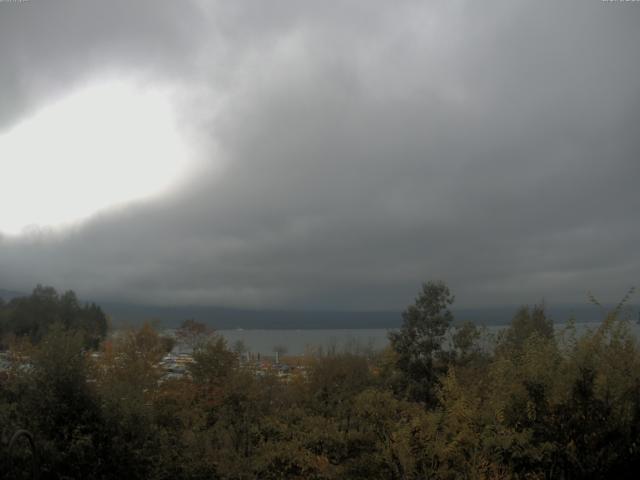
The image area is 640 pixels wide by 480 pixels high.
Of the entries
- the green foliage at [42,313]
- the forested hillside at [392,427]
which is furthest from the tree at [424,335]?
the green foliage at [42,313]

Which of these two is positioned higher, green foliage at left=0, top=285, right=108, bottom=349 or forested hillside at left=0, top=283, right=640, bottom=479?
green foliage at left=0, top=285, right=108, bottom=349

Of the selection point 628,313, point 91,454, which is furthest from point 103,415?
point 628,313

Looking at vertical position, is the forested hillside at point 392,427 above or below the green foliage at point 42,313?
below

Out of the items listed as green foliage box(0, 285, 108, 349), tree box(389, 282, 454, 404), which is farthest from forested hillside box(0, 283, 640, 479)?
green foliage box(0, 285, 108, 349)

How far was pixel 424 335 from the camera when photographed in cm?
3284

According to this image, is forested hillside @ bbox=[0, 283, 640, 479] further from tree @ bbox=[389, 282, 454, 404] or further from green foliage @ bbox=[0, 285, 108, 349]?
green foliage @ bbox=[0, 285, 108, 349]

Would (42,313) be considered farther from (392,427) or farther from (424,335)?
(392,427)

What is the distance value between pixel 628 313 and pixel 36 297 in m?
94.6

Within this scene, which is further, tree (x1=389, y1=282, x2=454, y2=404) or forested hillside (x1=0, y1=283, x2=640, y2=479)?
tree (x1=389, y1=282, x2=454, y2=404)

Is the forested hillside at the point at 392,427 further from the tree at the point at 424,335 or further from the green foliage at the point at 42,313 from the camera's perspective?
the green foliage at the point at 42,313

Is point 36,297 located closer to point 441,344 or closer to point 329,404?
point 441,344

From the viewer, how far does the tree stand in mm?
32250

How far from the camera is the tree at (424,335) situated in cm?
3225

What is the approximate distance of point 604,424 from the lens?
11883 mm
